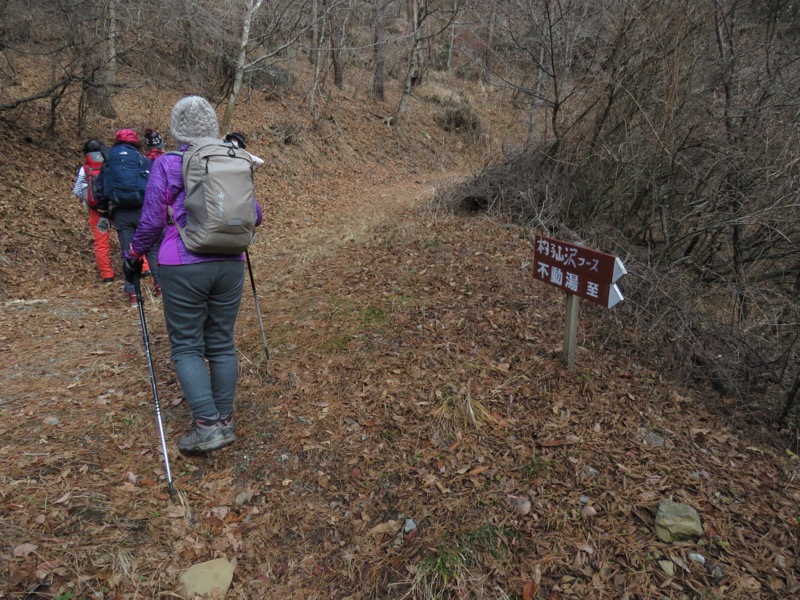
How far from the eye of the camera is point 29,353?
Answer: 4965 mm

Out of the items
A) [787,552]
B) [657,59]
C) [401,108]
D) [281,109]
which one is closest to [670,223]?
[657,59]

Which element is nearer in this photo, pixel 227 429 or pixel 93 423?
pixel 227 429

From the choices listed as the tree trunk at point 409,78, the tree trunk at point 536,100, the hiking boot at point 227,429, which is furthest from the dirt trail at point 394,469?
the tree trunk at point 409,78

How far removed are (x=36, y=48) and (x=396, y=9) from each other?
64.8 ft

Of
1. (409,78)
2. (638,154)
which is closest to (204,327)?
(638,154)

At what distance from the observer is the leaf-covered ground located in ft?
8.80

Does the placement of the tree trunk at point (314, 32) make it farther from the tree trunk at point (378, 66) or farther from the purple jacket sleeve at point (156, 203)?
the purple jacket sleeve at point (156, 203)

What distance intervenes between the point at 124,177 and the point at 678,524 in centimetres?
637

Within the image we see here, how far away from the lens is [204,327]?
3.37 m

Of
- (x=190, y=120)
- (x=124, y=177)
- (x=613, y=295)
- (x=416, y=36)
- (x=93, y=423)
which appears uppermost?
(x=416, y=36)

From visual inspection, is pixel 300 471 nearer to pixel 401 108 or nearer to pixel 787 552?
pixel 787 552

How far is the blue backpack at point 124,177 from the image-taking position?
5742mm

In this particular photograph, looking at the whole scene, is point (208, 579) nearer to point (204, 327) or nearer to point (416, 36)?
point (204, 327)

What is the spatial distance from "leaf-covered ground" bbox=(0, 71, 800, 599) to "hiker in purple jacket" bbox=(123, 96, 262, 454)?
1.21 ft
